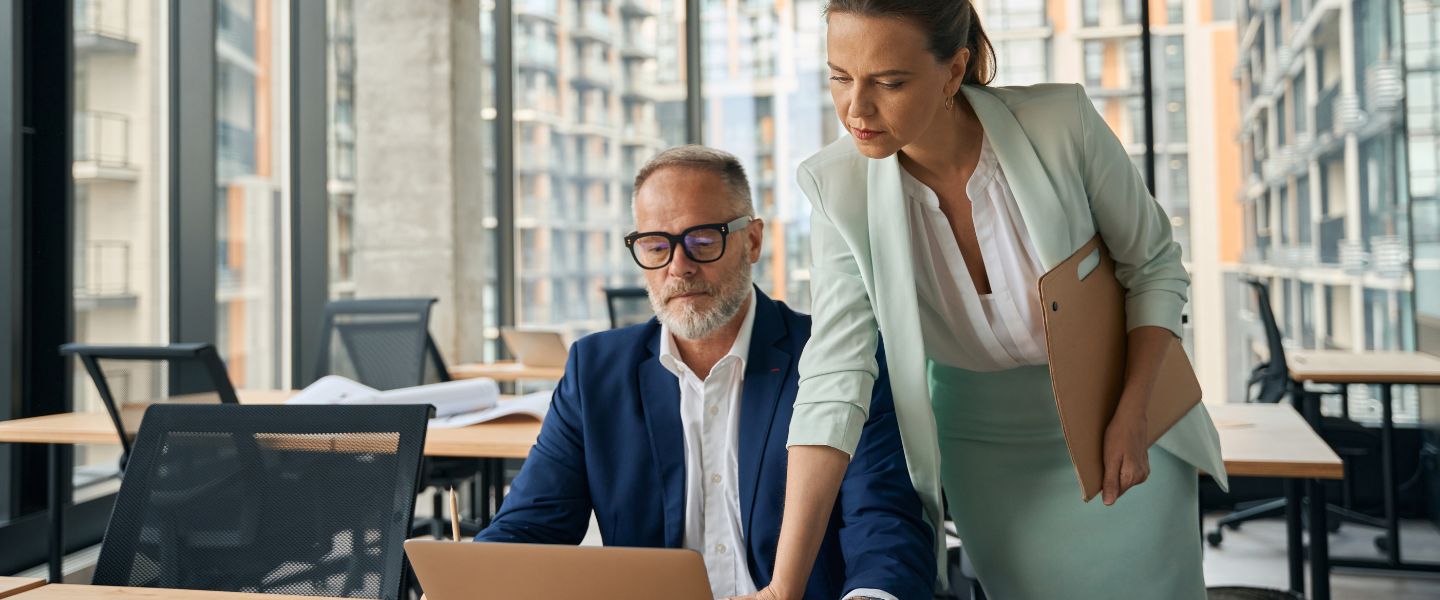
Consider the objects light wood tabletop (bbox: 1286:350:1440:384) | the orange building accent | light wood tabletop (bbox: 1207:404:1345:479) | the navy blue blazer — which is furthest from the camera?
the orange building accent

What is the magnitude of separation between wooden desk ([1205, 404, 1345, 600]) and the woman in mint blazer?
22.3 inches

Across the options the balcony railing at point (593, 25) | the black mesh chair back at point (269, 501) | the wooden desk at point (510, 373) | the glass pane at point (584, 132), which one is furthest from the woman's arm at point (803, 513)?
the balcony railing at point (593, 25)

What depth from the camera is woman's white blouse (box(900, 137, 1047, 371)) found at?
129 cm

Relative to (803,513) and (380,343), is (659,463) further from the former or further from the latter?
(380,343)

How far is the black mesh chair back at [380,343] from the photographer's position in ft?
12.6

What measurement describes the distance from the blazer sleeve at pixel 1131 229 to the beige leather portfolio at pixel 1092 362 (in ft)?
0.07

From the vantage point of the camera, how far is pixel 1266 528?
14.8 ft

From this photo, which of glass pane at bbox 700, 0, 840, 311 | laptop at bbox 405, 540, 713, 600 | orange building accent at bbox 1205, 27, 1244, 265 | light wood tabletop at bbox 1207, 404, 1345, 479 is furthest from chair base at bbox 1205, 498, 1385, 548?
laptop at bbox 405, 540, 713, 600

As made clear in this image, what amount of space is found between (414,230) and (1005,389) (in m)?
4.64

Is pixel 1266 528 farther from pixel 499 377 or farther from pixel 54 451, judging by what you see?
pixel 54 451

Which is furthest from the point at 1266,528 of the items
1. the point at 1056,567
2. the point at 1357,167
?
the point at 1056,567

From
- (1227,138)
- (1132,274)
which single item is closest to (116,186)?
(1132,274)

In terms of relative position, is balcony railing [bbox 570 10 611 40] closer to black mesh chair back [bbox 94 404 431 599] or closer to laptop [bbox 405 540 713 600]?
black mesh chair back [bbox 94 404 431 599]

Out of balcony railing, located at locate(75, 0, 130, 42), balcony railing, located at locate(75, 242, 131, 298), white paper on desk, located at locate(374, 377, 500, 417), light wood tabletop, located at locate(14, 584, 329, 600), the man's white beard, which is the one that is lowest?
light wood tabletop, located at locate(14, 584, 329, 600)
